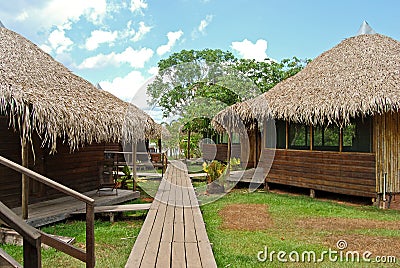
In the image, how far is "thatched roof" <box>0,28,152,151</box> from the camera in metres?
5.07

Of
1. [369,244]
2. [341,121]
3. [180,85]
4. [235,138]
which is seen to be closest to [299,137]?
[341,121]

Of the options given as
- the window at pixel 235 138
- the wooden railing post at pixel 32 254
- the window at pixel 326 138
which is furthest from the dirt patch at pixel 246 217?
the window at pixel 235 138

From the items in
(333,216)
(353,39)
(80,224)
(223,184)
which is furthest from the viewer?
(353,39)

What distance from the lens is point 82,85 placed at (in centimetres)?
770

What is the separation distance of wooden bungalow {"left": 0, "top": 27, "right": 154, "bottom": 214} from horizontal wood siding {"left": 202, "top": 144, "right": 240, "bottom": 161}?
20.7ft

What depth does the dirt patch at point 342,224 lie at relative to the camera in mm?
5727

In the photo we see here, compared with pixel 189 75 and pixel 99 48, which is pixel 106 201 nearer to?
pixel 189 75

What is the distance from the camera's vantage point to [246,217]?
6516 mm

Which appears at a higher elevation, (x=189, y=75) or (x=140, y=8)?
(x=140, y=8)

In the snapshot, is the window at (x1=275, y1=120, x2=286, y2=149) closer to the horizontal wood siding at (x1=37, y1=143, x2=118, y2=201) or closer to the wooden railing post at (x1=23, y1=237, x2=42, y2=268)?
the horizontal wood siding at (x1=37, y1=143, x2=118, y2=201)

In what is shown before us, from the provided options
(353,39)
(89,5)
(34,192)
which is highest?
(89,5)

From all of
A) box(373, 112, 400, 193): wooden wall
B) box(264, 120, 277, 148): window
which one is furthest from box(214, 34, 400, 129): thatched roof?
box(264, 120, 277, 148): window

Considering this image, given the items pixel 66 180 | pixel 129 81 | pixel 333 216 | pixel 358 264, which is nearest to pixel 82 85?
pixel 129 81

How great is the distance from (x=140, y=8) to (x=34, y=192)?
682cm
